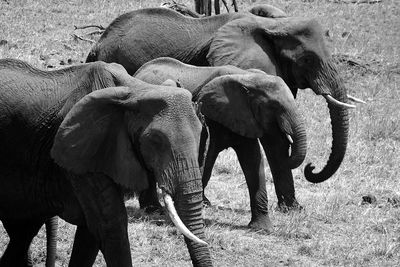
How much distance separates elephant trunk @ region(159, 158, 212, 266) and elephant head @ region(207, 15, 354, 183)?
4.33 meters

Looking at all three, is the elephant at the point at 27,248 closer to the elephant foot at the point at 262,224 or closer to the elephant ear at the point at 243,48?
the elephant foot at the point at 262,224

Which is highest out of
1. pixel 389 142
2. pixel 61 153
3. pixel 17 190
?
pixel 61 153

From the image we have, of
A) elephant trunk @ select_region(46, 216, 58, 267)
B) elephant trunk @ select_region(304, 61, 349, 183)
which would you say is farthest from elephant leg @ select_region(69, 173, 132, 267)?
A: elephant trunk @ select_region(304, 61, 349, 183)

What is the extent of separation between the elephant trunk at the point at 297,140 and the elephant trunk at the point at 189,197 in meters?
3.21

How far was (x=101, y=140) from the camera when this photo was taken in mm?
6016

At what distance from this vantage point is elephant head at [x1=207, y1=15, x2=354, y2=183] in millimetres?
10094

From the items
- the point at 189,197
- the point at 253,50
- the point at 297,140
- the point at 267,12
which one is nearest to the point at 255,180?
the point at 297,140

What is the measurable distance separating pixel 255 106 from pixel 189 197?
3.39m

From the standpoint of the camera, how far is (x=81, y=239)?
653cm

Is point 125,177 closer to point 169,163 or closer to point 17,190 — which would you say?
point 169,163

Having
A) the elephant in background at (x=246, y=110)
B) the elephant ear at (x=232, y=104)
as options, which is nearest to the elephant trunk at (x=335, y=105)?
the elephant in background at (x=246, y=110)

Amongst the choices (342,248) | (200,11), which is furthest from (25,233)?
(200,11)

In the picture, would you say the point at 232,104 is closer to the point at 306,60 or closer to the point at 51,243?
the point at 306,60

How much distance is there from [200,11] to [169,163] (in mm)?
12786
